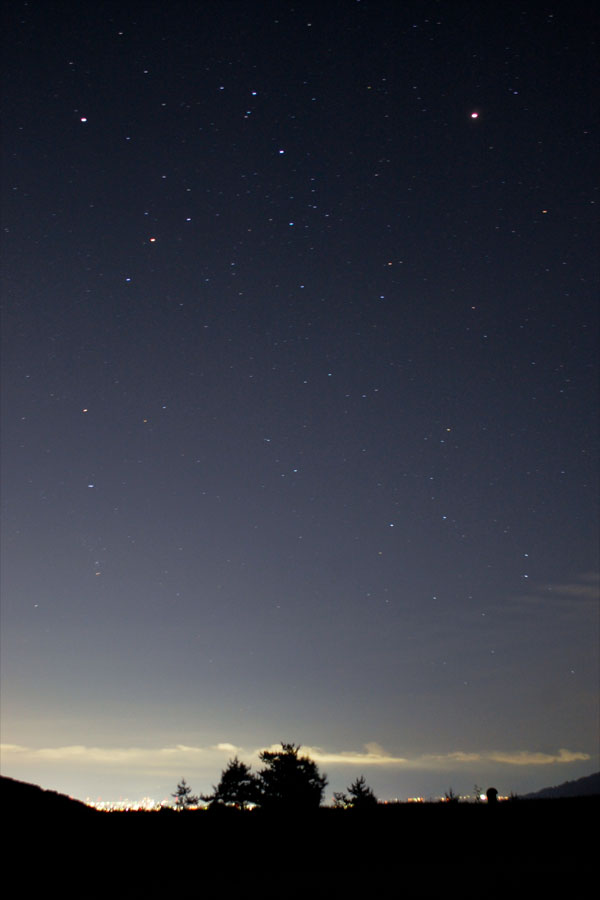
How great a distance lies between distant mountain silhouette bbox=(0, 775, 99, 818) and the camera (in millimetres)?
11828

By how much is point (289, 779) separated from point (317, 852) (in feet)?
61.5

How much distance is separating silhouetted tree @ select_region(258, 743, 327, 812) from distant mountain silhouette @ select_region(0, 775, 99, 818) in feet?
53.3

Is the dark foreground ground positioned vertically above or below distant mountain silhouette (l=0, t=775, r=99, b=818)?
below

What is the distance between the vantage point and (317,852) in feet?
37.9

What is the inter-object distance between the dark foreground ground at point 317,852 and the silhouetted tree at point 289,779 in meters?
15.7

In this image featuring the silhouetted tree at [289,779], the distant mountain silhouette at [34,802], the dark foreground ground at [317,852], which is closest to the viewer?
the dark foreground ground at [317,852]

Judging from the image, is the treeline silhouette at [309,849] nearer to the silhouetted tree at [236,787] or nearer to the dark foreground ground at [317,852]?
the dark foreground ground at [317,852]

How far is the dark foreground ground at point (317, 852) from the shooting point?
917 centimetres

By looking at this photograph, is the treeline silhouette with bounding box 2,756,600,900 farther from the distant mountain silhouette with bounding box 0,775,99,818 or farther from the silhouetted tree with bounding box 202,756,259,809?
the silhouetted tree with bounding box 202,756,259,809

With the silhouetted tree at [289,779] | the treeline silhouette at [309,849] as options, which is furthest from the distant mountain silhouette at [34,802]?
the silhouetted tree at [289,779]

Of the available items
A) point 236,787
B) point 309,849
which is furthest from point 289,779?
point 309,849

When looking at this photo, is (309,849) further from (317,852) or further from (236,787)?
(236,787)

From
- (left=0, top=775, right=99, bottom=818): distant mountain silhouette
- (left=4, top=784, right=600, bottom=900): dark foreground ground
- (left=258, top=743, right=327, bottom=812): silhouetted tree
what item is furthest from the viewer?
(left=258, top=743, right=327, bottom=812): silhouetted tree

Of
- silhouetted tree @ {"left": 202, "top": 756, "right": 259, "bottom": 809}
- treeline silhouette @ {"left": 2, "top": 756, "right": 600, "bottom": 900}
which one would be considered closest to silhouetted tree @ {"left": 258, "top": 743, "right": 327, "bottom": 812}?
silhouetted tree @ {"left": 202, "top": 756, "right": 259, "bottom": 809}
